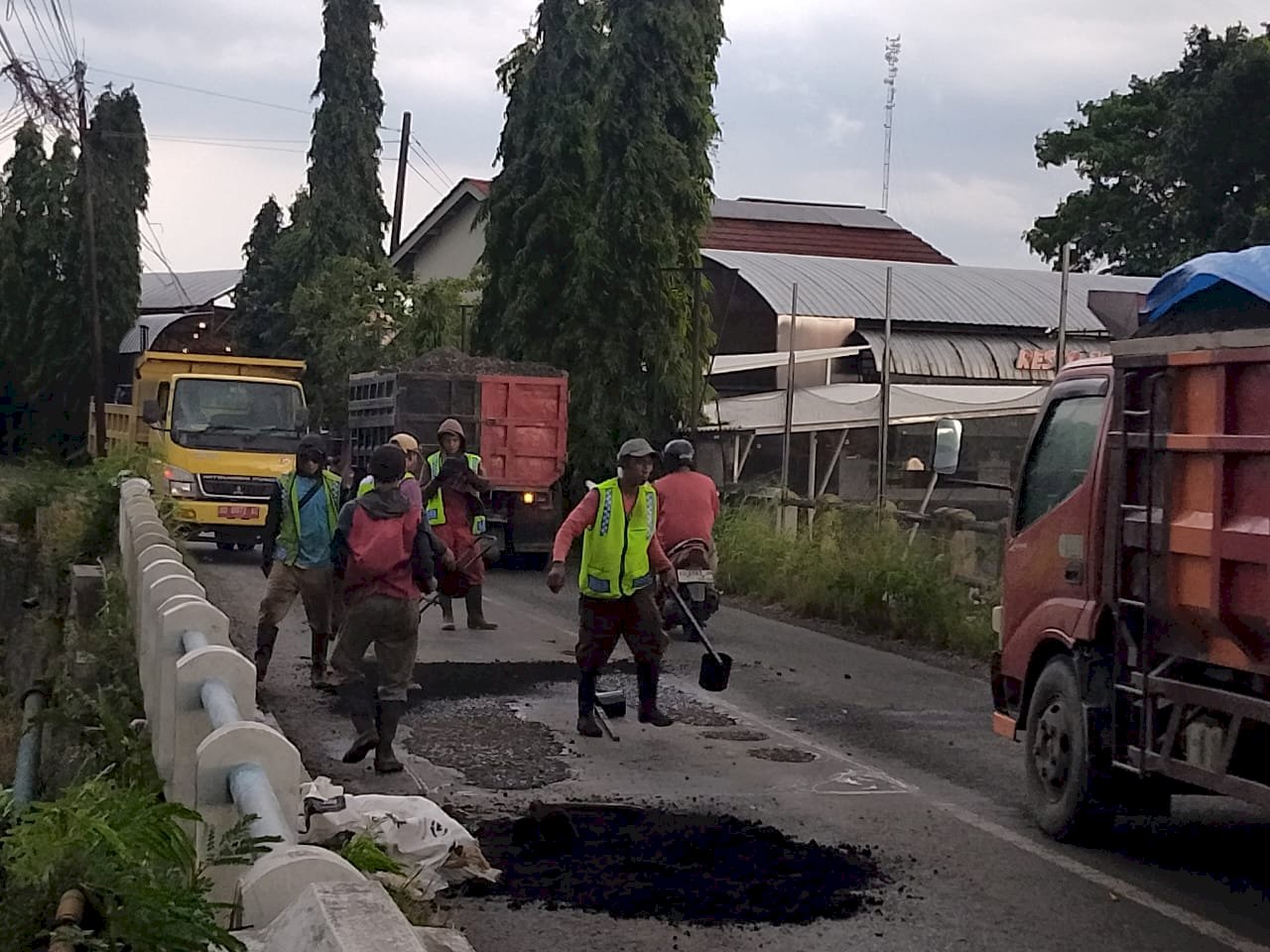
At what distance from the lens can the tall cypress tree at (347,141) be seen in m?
41.7

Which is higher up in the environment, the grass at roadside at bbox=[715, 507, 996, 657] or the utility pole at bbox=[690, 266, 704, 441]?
the utility pole at bbox=[690, 266, 704, 441]

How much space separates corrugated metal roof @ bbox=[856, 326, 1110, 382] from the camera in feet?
105

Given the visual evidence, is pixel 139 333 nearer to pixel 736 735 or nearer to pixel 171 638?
pixel 736 735

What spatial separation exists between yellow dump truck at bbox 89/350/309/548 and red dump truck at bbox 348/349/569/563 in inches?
53.2

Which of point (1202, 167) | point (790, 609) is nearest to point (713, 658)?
point (790, 609)

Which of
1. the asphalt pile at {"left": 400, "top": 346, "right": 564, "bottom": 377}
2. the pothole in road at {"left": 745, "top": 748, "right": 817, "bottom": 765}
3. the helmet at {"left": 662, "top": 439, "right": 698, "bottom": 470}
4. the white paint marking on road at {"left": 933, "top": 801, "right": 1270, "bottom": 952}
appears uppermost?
the asphalt pile at {"left": 400, "top": 346, "right": 564, "bottom": 377}

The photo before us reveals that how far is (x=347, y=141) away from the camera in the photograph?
42.7 metres

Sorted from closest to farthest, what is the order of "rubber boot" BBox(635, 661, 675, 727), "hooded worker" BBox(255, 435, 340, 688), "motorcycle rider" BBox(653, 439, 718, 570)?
"rubber boot" BBox(635, 661, 675, 727), "hooded worker" BBox(255, 435, 340, 688), "motorcycle rider" BBox(653, 439, 718, 570)

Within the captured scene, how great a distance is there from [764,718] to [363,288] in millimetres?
24859

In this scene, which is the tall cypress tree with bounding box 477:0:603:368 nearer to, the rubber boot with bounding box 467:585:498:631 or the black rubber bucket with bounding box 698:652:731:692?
the rubber boot with bounding box 467:585:498:631

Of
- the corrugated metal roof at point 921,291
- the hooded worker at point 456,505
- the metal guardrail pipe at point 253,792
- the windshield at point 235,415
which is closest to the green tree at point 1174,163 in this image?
the corrugated metal roof at point 921,291

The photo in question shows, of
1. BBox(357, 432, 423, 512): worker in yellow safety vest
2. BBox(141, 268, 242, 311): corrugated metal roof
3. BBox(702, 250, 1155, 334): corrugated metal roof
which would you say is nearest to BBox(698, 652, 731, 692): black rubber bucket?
BBox(357, 432, 423, 512): worker in yellow safety vest

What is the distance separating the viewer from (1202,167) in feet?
96.9

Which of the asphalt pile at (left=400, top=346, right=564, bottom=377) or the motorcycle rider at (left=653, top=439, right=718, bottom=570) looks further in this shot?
the asphalt pile at (left=400, top=346, right=564, bottom=377)
